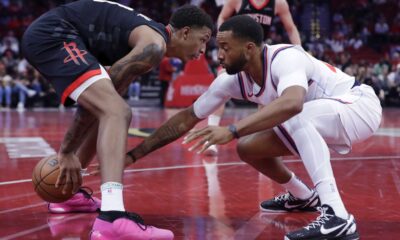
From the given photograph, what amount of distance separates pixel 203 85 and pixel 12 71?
5562 millimetres

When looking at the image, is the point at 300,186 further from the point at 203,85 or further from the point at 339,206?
the point at 203,85

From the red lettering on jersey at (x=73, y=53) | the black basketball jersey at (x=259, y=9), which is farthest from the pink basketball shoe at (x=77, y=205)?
the black basketball jersey at (x=259, y=9)

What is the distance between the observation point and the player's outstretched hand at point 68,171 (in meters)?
3.79

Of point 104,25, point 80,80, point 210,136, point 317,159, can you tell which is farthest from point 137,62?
point 317,159

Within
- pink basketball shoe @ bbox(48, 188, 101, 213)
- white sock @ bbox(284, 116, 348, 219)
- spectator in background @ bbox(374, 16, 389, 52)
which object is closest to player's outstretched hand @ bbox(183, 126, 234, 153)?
white sock @ bbox(284, 116, 348, 219)

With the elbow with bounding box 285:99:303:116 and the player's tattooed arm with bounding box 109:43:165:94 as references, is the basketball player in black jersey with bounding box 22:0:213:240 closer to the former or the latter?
the player's tattooed arm with bounding box 109:43:165:94

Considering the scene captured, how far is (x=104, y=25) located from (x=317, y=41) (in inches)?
731

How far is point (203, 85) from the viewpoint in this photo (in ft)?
47.9

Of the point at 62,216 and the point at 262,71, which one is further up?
the point at 262,71

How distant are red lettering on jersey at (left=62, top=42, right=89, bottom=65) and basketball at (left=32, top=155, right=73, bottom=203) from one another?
0.67 meters

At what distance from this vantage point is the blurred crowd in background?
54.3 ft

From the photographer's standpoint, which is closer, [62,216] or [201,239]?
[201,239]

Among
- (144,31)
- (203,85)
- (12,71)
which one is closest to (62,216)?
(144,31)

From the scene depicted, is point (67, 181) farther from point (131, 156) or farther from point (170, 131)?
point (170, 131)
